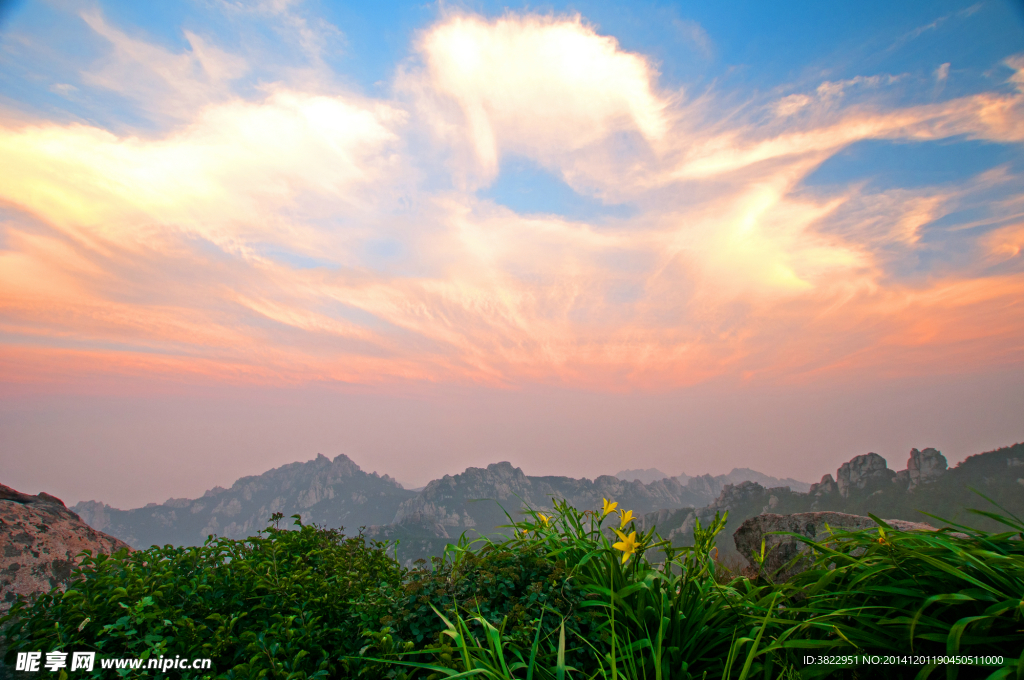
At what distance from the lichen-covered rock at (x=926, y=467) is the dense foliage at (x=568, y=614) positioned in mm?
132493

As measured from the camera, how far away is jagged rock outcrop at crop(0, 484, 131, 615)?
4.51 meters

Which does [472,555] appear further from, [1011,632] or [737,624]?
[1011,632]

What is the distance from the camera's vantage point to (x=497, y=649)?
2486 millimetres

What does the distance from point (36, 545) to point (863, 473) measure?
450 feet

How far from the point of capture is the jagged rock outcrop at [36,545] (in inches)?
177

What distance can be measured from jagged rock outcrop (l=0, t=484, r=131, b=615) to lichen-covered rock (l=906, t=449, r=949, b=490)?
135306mm

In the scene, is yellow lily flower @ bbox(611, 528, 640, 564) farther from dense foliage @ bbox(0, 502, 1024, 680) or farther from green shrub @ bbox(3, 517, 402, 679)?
green shrub @ bbox(3, 517, 402, 679)

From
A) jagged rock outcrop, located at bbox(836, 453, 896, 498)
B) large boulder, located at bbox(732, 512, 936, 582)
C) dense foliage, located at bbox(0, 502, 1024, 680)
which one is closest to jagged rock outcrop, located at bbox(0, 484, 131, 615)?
dense foliage, located at bbox(0, 502, 1024, 680)

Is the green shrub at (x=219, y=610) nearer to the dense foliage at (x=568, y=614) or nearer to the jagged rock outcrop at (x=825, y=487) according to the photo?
the dense foliage at (x=568, y=614)

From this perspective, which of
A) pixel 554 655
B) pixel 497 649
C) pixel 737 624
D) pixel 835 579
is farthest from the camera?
pixel 835 579

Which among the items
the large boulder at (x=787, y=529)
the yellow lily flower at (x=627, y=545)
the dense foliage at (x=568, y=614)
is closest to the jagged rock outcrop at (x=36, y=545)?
the dense foliage at (x=568, y=614)

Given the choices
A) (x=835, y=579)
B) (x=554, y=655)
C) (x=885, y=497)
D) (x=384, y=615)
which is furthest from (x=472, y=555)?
(x=885, y=497)

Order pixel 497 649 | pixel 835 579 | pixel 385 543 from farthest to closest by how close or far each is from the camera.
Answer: pixel 385 543, pixel 835 579, pixel 497 649

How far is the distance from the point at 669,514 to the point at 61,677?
149 meters
